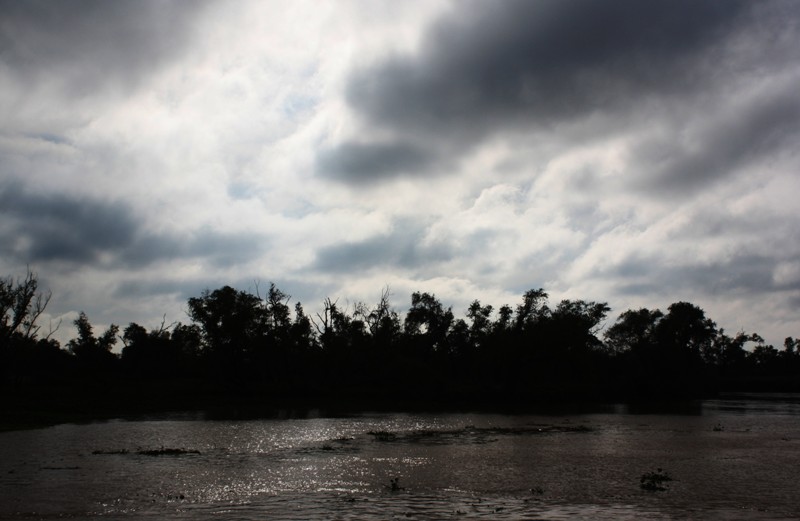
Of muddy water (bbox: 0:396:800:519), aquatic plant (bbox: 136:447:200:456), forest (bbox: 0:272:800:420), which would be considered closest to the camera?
muddy water (bbox: 0:396:800:519)

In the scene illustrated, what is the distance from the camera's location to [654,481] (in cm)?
2466

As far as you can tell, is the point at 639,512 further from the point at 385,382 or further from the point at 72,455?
the point at 385,382

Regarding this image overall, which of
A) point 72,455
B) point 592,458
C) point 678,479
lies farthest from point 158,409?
point 678,479

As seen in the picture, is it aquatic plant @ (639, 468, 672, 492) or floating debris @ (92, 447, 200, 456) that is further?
floating debris @ (92, 447, 200, 456)

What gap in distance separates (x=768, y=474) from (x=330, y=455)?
21167 mm

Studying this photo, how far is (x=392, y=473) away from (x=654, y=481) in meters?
10.9

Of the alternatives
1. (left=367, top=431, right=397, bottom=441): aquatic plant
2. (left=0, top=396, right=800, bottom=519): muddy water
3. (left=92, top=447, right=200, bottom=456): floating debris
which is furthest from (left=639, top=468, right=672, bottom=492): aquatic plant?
(left=92, top=447, right=200, bottom=456): floating debris

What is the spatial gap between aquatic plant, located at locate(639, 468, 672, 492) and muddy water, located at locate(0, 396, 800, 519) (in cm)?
33

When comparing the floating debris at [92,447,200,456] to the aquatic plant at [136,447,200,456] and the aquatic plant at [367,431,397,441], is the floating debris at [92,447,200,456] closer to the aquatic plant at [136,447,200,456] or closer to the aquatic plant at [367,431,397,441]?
the aquatic plant at [136,447,200,456]

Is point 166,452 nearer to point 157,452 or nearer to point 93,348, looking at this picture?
point 157,452

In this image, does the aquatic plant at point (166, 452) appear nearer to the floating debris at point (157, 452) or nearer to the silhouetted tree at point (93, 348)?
the floating debris at point (157, 452)

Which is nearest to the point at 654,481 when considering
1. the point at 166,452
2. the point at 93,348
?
the point at 166,452

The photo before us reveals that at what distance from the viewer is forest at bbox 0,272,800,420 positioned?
99.0 m

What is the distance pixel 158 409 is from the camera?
249ft
